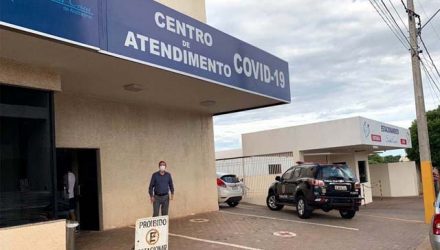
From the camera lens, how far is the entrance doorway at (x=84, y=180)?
13055 millimetres

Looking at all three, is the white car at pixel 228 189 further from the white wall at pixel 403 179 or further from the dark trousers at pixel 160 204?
the white wall at pixel 403 179

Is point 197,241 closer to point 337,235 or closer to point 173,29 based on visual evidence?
point 337,235

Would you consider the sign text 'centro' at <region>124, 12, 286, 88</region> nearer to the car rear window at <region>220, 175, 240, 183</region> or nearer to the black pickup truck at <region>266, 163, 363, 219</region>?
the black pickup truck at <region>266, 163, 363, 219</region>

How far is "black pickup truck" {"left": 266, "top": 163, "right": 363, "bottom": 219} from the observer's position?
597 inches

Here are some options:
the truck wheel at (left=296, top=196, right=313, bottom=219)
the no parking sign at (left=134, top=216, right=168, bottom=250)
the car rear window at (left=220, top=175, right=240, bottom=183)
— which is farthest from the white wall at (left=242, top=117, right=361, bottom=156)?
the no parking sign at (left=134, top=216, right=168, bottom=250)

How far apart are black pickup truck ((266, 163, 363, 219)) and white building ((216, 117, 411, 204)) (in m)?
5.97

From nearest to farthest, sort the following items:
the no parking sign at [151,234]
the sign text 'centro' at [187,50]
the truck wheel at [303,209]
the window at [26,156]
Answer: the no parking sign at [151,234], the window at [26,156], the sign text 'centro' at [187,50], the truck wheel at [303,209]

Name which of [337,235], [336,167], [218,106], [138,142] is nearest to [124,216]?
[138,142]

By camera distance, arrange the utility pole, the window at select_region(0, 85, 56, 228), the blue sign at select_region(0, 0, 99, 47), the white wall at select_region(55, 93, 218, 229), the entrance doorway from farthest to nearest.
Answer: the utility pole, the entrance doorway, the white wall at select_region(55, 93, 218, 229), the window at select_region(0, 85, 56, 228), the blue sign at select_region(0, 0, 99, 47)

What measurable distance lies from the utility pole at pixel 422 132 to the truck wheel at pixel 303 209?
3.50m

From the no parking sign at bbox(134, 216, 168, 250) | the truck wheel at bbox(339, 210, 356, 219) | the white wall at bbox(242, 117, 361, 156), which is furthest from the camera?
the white wall at bbox(242, 117, 361, 156)

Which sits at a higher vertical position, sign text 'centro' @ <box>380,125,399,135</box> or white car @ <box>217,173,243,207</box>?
sign text 'centro' @ <box>380,125,399,135</box>

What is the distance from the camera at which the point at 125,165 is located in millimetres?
13797

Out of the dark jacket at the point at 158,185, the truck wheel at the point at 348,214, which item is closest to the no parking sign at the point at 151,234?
the dark jacket at the point at 158,185
